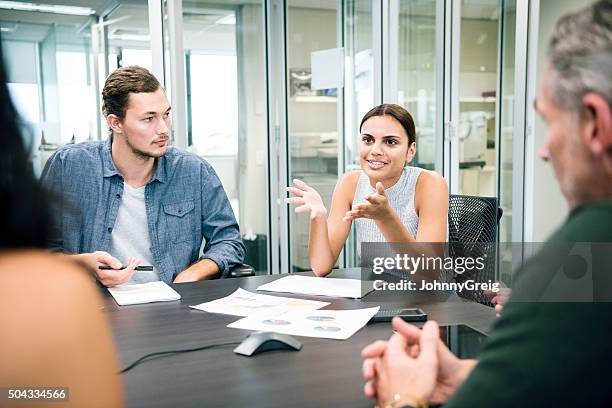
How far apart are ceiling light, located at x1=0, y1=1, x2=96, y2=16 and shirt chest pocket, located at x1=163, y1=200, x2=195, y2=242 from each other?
7.12ft

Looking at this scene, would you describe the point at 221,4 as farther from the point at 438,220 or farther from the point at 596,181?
the point at 596,181

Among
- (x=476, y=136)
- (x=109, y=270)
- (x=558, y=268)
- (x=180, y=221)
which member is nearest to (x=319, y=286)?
(x=109, y=270)

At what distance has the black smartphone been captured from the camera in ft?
5.32

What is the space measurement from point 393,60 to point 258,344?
139 inches

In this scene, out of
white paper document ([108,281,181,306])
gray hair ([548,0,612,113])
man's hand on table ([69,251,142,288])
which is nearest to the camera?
gray hair ([548,0,612,113])

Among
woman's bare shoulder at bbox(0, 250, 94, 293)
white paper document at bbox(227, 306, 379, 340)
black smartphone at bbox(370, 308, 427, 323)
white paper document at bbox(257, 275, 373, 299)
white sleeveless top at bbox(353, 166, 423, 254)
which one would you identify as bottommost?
white paper document at bbox(257, 275, 373, 299)

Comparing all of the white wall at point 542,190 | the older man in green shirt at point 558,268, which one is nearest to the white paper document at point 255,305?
the older man in green shirt at point 558,268

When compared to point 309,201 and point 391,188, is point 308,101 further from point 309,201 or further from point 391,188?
point 309,201

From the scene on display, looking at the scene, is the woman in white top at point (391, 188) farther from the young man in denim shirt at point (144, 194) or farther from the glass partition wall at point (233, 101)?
the glass partition wall at point (233, 101)

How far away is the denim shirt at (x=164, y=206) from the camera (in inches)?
101

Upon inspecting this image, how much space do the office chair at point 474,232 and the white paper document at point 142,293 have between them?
1199 millimetres

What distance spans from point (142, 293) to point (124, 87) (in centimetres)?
115

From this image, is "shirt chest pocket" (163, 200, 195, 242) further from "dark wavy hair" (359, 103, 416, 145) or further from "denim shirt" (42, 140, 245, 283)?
"dark wavy hair" (359, 103, 416, 145)

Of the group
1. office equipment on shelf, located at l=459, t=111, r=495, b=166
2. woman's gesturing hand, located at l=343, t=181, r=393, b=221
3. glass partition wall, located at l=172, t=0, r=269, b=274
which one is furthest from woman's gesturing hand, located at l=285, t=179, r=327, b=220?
office equipment on shelf, located at l=459, t=111, r=495, b=166
